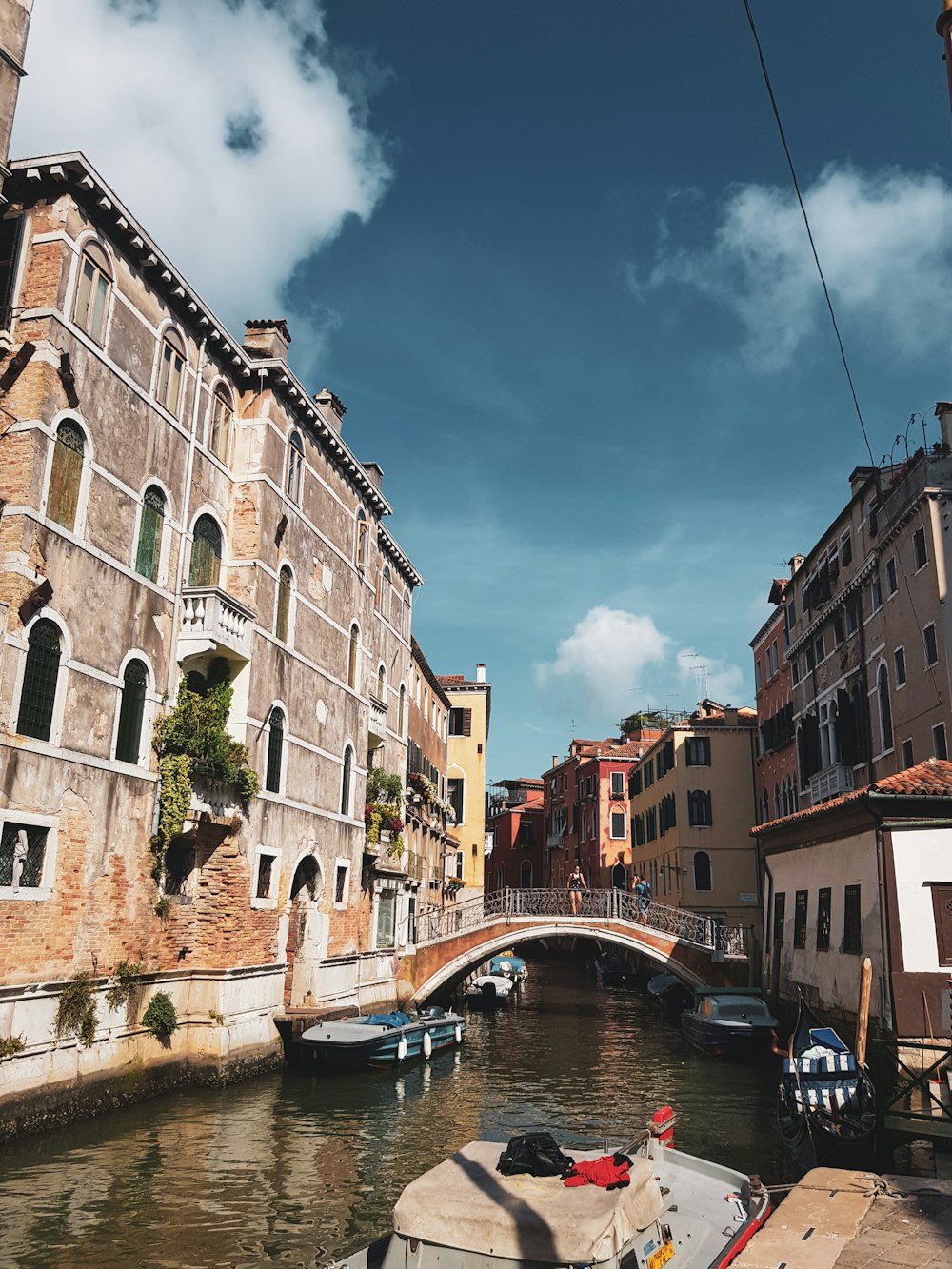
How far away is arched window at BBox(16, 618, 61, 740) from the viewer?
13.1 metres

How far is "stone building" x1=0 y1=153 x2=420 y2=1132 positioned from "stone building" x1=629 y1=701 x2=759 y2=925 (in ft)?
58.2

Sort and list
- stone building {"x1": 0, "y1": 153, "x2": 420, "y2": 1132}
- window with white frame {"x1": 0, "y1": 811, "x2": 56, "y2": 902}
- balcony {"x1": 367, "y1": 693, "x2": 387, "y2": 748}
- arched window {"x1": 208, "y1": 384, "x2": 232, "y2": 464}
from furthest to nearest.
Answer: balcony {"x1": 367, "y1": 693, "x2": 387, "y2": 748} < arched window {"x1": 208, "y1": 384, "x2": 232, "y2": 464} < stone building {"x1": 0, "y1": 153, "x2": 420, "y2": 1132} < window with white frame {"x1": 0, "y1": 811, "x2": 56, "y2": 902}

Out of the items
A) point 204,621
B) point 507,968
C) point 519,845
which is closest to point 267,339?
point 204,621

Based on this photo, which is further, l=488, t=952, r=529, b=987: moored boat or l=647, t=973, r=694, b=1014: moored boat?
l=488, t=952, r=529, b=987: moored boat

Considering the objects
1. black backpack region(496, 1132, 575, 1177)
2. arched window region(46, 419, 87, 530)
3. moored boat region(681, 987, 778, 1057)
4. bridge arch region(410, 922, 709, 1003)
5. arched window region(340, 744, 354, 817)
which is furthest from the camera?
bridge arch region(410, 922, 709, 1003)

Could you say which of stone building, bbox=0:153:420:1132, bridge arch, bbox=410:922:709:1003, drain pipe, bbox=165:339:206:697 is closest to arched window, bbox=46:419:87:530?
stone building, bbox=0:153:420:1132

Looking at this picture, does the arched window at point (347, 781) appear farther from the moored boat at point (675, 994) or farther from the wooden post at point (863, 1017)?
the moored boat at point (675, 994)

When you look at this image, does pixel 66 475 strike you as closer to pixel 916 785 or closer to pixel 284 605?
pixel 284 605

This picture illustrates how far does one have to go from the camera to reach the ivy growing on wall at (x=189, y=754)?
15.9 m

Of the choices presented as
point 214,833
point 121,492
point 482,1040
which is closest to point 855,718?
point 482,1040

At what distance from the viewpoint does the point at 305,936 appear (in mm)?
21266

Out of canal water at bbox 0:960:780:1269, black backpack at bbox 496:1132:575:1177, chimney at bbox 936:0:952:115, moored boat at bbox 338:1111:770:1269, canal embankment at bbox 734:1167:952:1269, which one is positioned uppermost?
chimney at bbox 936:0:952:115

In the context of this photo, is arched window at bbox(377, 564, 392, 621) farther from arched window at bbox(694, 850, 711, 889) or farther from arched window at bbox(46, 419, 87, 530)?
arched window at bbox(694, 850, 711, 889)

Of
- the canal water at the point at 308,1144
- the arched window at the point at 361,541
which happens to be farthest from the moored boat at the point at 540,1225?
the arched window at the point at 361,541
